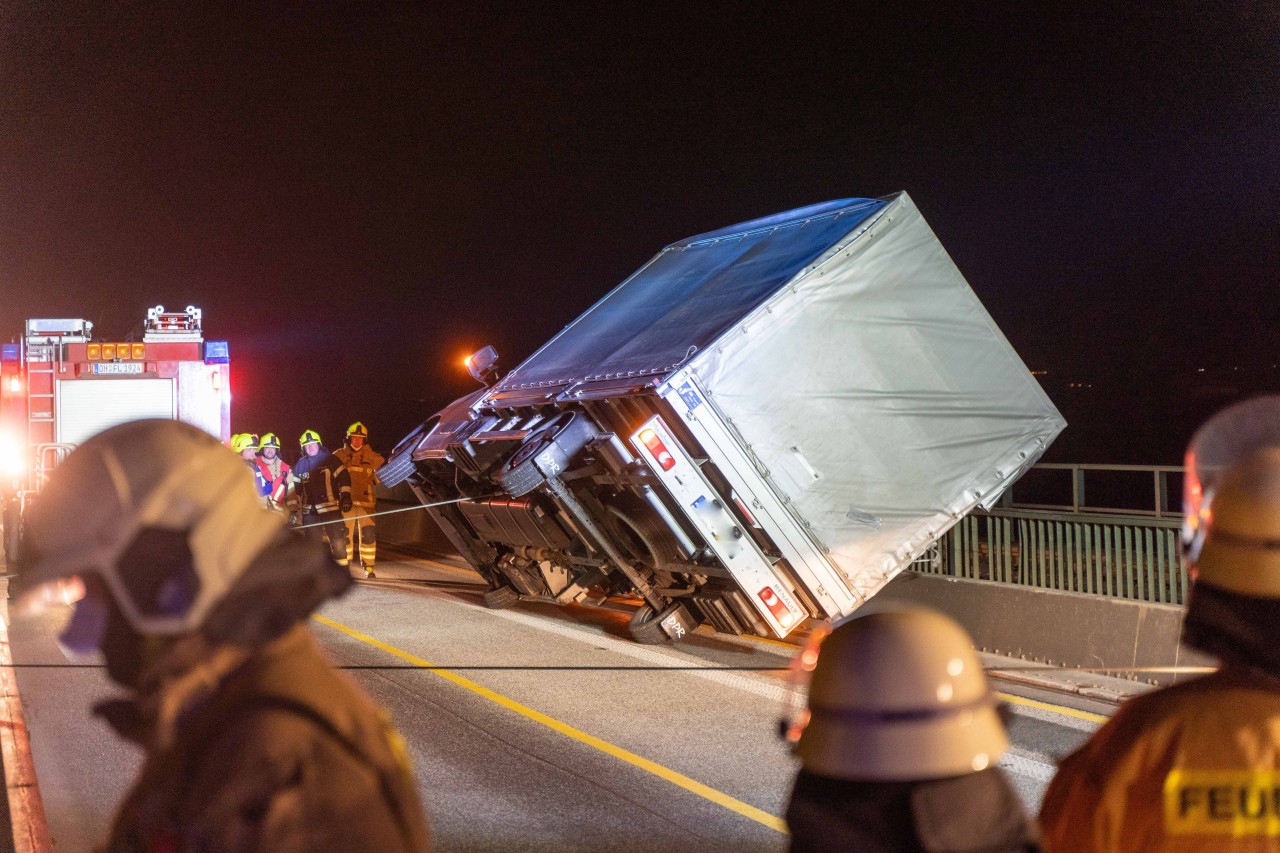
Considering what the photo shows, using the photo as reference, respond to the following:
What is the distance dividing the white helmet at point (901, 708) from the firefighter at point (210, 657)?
62 cm

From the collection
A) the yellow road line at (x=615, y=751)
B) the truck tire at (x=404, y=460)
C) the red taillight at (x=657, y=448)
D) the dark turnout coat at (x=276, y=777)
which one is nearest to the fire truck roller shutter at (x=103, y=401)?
the truck tire at (x=404, y=460)

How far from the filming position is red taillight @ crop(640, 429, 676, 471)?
28.4 feet

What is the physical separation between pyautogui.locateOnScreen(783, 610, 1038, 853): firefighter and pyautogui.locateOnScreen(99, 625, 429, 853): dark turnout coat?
606 millimetres

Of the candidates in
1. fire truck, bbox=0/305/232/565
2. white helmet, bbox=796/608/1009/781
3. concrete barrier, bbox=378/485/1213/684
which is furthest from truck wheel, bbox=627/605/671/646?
white helmet, bbox=796/608/1009/781

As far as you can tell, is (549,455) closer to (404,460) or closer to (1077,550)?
(404,460)

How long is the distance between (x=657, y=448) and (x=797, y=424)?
1000 millimetres

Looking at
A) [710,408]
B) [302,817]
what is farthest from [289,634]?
[710,408]

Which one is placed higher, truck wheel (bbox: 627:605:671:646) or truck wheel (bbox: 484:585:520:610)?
truck wheel (bbox: 627:605:671:646)

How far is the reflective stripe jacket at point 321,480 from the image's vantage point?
16.2 meters

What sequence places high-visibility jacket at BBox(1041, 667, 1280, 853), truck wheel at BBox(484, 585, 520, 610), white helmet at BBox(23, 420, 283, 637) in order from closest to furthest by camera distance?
1. white helmet at BBox(23, 420, 283, 637)
2. high-visibility jacket at BBox(1041, 667, 1280, 853)
3. truck wheel at BBox(484, 585, 520, 610)

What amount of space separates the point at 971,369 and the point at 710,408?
81.5 inches

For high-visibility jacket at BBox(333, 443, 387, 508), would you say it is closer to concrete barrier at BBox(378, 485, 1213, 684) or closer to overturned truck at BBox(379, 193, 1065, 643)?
overturned truck at BBox(379, 193, 1065, 643)

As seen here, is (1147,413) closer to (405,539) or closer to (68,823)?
(405,539)

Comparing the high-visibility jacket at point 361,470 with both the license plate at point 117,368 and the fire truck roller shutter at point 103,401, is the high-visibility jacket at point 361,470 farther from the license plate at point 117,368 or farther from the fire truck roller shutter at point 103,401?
the license plate at point 117,368
